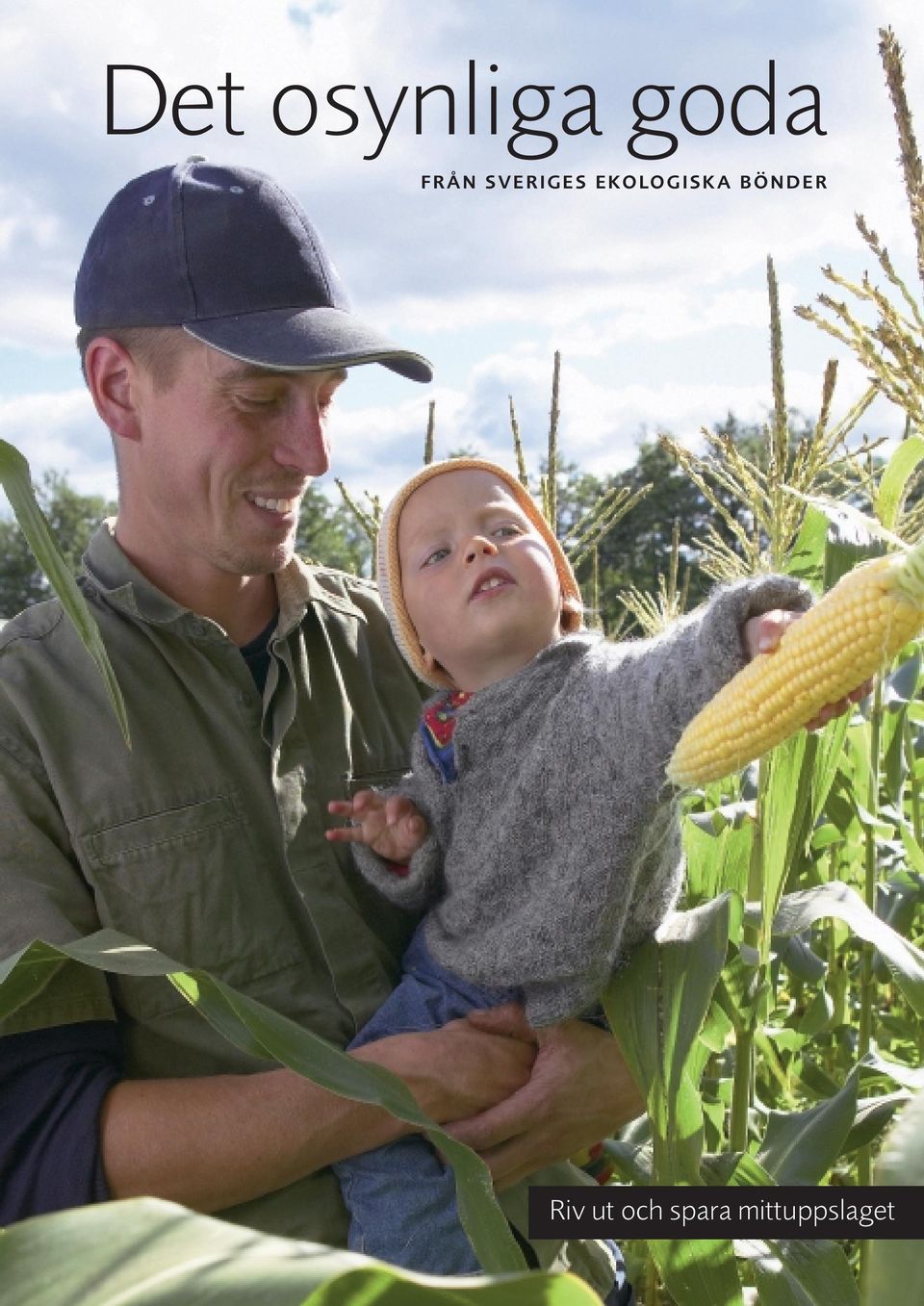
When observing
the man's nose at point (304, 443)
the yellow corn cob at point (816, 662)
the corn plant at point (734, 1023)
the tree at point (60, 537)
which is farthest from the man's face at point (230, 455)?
the tree at point (60, 537)

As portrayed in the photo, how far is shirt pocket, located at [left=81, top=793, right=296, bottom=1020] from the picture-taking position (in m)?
1.91

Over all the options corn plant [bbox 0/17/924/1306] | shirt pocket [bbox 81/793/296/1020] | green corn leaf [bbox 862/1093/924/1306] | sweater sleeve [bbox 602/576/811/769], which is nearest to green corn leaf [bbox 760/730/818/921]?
corn plant [bbox 0/17/924/1306]

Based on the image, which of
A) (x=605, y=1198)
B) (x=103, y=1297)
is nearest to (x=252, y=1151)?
(x=605, y=1198)

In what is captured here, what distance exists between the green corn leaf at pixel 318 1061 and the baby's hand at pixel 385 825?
1.39ft

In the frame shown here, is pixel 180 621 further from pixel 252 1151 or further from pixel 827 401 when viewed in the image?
pixel 827 401

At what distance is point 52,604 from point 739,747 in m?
1.20

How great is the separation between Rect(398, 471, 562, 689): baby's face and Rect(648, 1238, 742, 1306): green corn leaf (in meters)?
0.79

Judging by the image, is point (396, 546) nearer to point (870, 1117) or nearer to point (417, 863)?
point (417, 863)

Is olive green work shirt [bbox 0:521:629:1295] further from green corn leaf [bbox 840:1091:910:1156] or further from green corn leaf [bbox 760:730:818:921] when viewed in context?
green corn leaf [bbox 760:730:818:921]

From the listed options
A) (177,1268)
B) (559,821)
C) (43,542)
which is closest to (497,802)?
(559,821)

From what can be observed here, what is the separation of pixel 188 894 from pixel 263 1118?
343 millimetres

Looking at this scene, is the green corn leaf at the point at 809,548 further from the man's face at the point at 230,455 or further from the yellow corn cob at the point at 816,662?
the yellow corn cob at the point at 816,662

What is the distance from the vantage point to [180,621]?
2.08 metres

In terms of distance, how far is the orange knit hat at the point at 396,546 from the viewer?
191 centimetres
